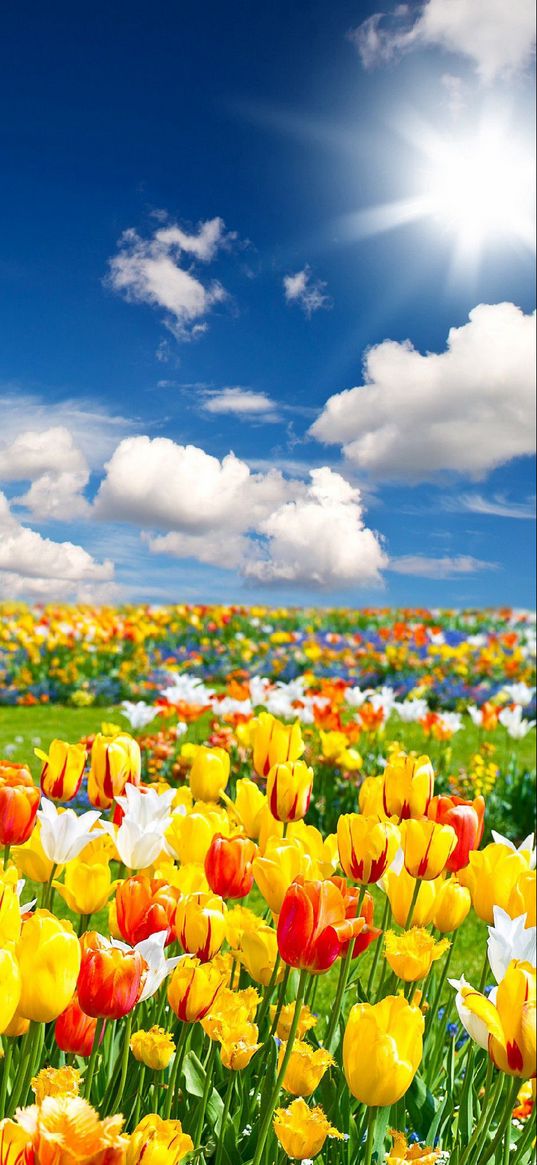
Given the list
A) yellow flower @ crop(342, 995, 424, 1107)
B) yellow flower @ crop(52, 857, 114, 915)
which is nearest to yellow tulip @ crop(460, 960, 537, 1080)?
yellow flower @ crop(342, 995, 424, 1107)

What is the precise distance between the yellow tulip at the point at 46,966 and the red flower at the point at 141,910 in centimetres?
36

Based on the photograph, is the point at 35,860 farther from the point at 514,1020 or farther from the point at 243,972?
the point at 514,1020

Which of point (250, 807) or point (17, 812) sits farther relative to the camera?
point (250, 807)

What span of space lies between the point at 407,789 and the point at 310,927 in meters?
0.81

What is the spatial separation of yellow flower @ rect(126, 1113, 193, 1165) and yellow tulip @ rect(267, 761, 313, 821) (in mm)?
923

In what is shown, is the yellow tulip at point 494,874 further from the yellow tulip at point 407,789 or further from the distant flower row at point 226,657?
the distant flower row at point 226,657

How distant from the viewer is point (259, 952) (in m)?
1.89

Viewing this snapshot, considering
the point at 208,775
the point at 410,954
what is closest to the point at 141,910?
the point at 410,954

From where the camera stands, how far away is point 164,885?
6.12ft

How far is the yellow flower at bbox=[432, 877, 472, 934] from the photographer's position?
6.89 feet

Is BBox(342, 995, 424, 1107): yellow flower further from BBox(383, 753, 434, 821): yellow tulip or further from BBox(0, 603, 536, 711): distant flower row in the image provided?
BBox(0, 603, 536, 711): distant flower row

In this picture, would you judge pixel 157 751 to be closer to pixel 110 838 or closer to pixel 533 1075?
pixel 110 838

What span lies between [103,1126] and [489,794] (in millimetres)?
6477

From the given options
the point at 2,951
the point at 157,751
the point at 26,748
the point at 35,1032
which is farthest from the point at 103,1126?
the point at 26,748
